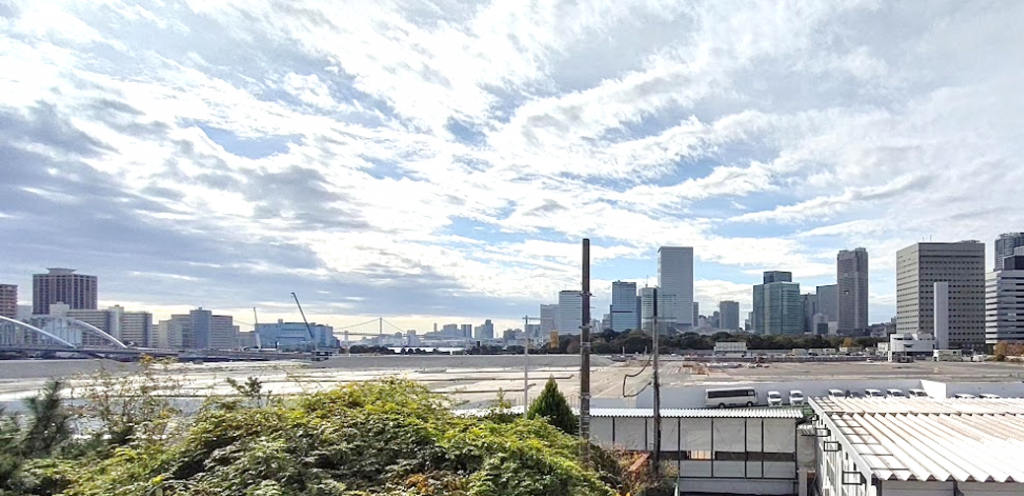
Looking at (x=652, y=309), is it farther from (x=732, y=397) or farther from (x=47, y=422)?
(x=732, y=397)

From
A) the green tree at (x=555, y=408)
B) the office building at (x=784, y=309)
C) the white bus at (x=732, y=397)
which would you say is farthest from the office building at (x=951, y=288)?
the green tree at (x=555, y=408)

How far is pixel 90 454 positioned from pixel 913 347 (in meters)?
110

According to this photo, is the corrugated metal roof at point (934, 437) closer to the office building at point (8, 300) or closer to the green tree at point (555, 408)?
the green tree at point (555, 408)

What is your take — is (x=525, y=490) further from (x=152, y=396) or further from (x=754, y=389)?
(x=754, y=389)

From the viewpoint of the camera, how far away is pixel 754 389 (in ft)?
98.1

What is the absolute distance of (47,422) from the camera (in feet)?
28.4

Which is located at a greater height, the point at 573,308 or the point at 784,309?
the point at 573,308

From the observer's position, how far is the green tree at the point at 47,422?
27.5ft

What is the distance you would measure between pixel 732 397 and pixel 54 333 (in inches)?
5261

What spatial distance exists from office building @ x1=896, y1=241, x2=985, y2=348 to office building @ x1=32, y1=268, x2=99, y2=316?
617 ft

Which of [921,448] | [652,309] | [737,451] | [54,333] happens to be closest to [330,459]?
[921,448]

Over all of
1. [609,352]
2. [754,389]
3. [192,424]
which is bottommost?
[609,352]

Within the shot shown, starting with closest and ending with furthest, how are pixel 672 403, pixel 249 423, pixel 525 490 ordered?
pixel 525 490
pixel 249 423
pixel 672 403

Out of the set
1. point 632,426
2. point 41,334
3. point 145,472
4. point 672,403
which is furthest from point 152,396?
point 41,334
